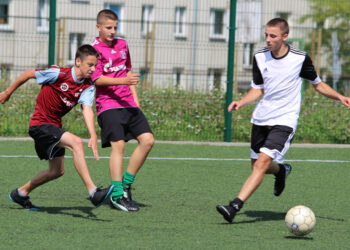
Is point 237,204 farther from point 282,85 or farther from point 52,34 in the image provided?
point 52,34

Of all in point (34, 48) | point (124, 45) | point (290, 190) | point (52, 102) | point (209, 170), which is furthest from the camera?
point (34, 48)

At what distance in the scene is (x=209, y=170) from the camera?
9.88m

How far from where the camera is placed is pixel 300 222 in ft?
18.7

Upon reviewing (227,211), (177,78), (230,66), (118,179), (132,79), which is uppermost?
(230,66)

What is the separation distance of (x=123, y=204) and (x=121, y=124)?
0.83m

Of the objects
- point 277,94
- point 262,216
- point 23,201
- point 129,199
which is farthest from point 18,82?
point 262,216

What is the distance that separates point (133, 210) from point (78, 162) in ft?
2.65

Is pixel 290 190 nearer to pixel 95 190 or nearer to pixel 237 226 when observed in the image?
pixel 237 226

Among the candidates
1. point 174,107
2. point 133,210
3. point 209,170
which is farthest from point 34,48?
point 133,210

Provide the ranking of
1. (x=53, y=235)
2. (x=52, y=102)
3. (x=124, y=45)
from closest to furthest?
(x=53, y=235)
(x=52, y=102)
(x=124, y=45)

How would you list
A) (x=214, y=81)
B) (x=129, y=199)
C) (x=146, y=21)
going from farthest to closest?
(x=146, y=21), (x=214, y=81), (x=129, y=199)

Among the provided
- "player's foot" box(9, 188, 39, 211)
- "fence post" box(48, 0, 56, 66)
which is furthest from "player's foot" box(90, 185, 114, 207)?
"fence post" box(48, 0, 56, 66)

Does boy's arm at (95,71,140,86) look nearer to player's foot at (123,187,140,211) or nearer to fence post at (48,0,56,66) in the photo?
player's foot at (123,187,140,211)

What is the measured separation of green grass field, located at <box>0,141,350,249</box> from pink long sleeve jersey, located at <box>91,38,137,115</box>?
1044mm
